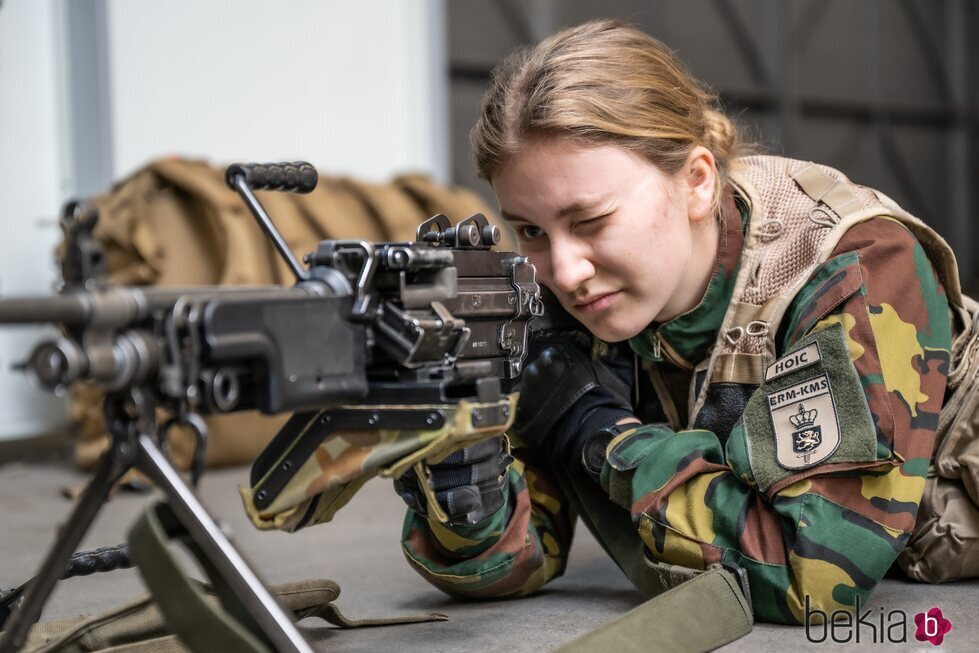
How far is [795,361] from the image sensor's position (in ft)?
5.31

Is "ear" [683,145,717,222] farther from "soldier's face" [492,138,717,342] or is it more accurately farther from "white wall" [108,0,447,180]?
"white wall" [108,0,447,180]

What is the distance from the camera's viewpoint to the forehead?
1.64 meters

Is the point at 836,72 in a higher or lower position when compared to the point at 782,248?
higher

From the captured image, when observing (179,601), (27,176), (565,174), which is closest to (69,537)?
(179,601)

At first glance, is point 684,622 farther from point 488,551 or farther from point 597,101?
point 597,101

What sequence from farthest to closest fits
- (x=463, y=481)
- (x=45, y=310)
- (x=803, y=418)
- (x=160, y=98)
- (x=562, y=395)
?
(x=160, y=98) < (x=562, y=395) < (x=803, y=418) < (x=463, y=481) < (x=45, y=310)

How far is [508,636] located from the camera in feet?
5.55

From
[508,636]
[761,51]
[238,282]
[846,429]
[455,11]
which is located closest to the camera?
[846,429]

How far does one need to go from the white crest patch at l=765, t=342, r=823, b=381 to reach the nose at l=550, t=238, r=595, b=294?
0.29 meters

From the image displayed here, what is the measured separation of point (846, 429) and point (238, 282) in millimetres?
2450

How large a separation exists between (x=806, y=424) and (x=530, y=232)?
477 mm

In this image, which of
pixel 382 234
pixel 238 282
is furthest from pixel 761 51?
pixel 238 282

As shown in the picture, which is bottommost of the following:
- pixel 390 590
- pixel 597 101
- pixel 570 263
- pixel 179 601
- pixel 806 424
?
pixel 390 590

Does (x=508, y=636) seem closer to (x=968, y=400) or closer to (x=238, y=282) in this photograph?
(x=968, y=400)
